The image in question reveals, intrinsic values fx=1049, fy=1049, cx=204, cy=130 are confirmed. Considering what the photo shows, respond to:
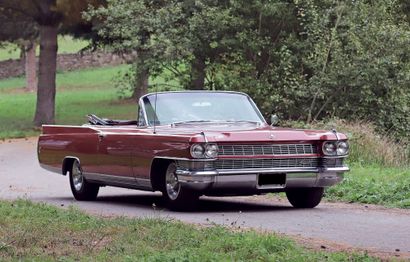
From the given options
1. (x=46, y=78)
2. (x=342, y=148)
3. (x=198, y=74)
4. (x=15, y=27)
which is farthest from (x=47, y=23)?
(x=342, y=148)

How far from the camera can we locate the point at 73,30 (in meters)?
34.8

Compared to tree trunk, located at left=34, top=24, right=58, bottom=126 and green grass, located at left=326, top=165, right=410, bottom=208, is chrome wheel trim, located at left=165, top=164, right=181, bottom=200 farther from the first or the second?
tree trunk, located at left=34, top=24, right=58, bottom=126

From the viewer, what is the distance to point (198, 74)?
89.4 feet

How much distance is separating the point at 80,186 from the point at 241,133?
137 inches

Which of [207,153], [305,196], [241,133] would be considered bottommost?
[305,196]

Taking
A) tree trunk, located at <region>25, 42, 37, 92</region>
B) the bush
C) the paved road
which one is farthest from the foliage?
tree trunk, located at <region>25, 42, 37, 92</region>

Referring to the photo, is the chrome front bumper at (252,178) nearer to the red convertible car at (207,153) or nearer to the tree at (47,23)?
the red convertible car at (207,153)

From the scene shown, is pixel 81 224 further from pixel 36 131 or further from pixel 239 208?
pixel 36 131

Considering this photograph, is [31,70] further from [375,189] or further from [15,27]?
[375,189]

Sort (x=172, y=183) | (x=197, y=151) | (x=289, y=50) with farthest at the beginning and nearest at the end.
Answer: (x=289, y=50) → (x=172, y=183) → (x=197, y=151)

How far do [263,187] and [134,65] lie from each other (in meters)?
16.3

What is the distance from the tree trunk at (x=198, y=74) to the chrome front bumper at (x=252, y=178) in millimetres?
14396

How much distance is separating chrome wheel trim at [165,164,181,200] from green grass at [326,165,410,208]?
3.02 meters

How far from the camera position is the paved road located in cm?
1029
